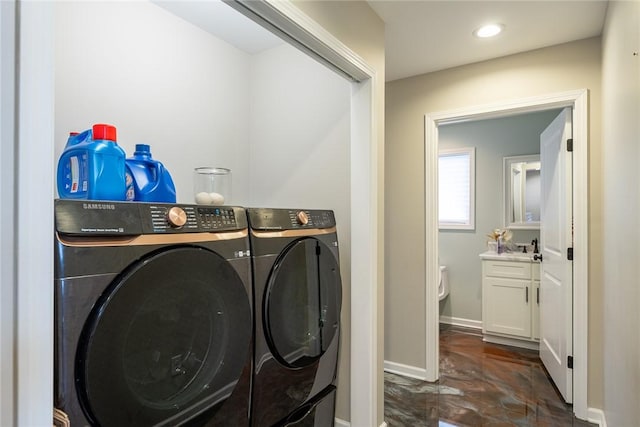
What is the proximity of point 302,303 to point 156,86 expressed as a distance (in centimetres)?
144

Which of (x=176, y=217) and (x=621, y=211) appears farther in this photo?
(x=621, y=211)

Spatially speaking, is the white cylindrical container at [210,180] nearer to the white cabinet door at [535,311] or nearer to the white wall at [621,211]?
the white wall at [621,211]

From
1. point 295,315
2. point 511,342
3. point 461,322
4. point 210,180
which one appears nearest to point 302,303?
point 295,315

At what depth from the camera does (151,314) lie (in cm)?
98

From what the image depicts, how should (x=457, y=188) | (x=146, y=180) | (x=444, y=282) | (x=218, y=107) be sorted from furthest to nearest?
(x=457, y=188)
(x=444, y=282)
(x=218, y=107)
(x=146, y=180)

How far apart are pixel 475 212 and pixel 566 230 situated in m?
1.81

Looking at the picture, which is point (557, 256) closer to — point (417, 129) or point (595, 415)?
point (595, 415)

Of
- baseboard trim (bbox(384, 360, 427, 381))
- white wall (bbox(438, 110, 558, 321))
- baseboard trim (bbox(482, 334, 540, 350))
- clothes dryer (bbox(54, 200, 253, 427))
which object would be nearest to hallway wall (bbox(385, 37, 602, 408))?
baseboard trim (bbox(384, 360, 427, 381))

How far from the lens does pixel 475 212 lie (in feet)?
13.9

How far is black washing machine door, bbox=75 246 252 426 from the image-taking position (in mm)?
858

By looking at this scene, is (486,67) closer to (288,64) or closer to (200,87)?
(288,64)

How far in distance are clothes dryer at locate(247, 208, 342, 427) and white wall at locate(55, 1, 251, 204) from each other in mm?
827

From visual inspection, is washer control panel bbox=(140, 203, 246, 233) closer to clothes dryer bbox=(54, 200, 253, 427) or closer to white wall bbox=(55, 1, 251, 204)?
clothes dryer bbox=(54, 200, 253, 427)

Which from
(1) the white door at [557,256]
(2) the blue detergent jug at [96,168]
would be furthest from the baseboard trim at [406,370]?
(2) the blue detergent jug at [96,168]
